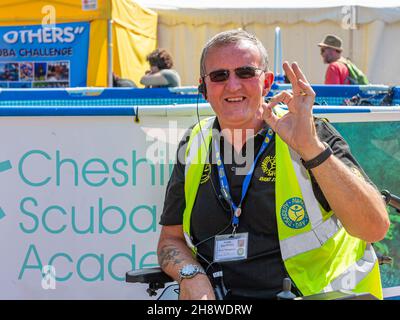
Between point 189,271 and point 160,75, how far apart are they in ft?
22.1

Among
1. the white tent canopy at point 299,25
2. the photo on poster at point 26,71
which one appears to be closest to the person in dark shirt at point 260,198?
the photo on poster at point 26,71

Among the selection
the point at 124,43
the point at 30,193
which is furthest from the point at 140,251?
the point at 124,43

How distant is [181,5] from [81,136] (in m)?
10.6

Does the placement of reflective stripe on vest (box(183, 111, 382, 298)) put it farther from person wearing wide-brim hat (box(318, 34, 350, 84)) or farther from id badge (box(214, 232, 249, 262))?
person wearing wide-brim hat (box(318, 34, 350, 84))

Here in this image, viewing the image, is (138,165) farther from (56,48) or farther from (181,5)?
(181,5)

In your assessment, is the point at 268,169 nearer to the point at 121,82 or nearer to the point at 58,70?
the point at 121,82

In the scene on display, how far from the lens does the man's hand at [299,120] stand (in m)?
2.30

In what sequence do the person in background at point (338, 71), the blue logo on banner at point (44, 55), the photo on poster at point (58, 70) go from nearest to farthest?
the person in background at point (338, 71), the blue logo on banner at point (44, 55), the photo on poster at point (58, 70)

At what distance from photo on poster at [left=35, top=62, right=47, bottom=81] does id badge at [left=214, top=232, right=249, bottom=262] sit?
8.96 metres

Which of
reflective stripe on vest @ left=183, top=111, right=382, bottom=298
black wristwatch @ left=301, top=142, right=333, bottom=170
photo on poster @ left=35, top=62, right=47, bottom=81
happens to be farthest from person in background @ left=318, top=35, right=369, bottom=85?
black wristwatch @ left=301, top=142, right=333, bottom=170

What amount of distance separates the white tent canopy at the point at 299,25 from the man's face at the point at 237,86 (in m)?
11.2

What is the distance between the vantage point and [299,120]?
233 centimetres

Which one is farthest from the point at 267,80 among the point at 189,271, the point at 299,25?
the point at 299,25

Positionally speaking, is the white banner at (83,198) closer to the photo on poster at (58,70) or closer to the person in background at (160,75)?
the person in background at (160,75)
